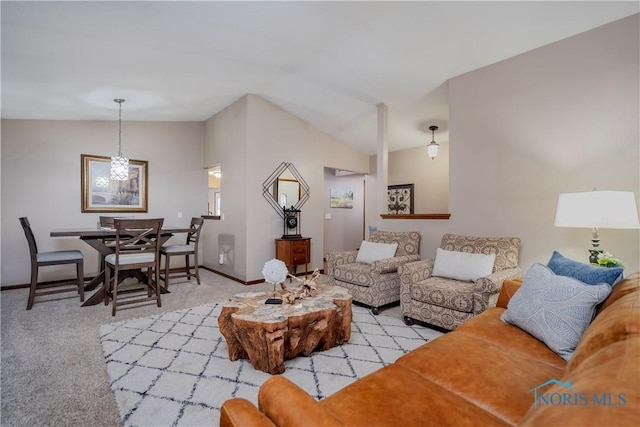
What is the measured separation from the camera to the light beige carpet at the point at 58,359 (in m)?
1.68

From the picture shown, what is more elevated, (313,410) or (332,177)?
(332,177)

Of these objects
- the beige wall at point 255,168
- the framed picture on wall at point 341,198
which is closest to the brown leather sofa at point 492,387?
the beige wall at point 255,168

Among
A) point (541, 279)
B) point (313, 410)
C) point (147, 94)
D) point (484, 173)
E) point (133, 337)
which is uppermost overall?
point (147, 94)

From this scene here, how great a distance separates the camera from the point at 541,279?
1.69m

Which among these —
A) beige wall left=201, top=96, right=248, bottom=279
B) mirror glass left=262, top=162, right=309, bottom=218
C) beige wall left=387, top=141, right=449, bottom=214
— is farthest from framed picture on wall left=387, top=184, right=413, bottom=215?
beige wall left=201, top=96, right=248, bottom=279

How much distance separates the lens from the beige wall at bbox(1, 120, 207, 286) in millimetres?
4281

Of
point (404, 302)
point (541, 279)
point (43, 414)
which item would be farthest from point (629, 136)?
point (43, 414)

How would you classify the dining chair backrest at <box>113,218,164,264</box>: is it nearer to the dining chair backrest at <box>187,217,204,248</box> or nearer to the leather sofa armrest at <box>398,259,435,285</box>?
the dining chair backrest at <box>187,217,204,248</box>

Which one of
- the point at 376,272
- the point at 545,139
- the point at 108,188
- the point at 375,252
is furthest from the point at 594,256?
the point at 108,188

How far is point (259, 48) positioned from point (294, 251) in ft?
9.70

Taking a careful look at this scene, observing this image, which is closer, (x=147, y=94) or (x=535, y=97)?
(x=535, y=97)

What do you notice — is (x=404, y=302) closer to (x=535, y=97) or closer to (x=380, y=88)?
(x=535, y=97)

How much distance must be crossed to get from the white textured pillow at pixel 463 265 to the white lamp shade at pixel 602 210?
0.70m

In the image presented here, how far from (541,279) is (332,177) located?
17.2ft
